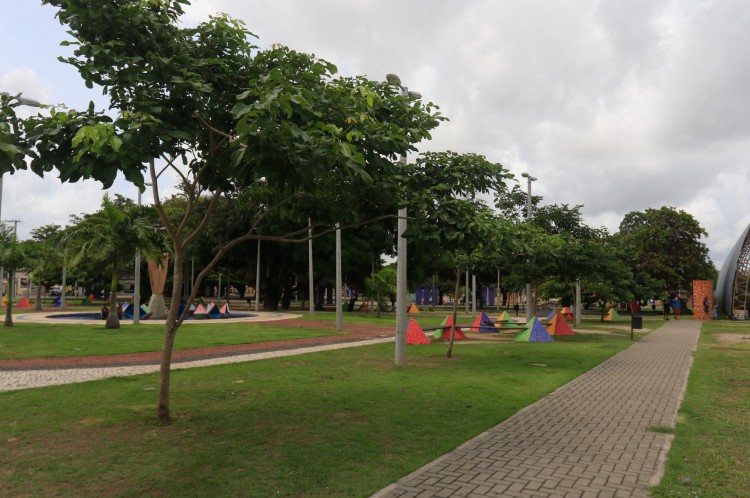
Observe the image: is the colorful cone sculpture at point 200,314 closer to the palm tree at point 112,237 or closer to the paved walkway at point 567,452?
the palm tree at point 112,237

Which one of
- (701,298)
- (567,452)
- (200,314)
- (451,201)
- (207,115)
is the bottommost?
(200,314)

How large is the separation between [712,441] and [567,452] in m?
2.01

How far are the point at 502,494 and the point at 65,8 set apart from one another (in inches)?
261

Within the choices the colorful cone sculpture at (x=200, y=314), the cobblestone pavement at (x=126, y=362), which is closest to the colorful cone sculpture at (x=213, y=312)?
the colorful cone sculpture at (x=200, y=314)

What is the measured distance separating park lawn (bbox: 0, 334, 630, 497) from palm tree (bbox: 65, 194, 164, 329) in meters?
10.9

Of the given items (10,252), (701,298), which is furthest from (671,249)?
(10,252)

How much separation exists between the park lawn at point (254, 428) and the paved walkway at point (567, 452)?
12.3 inches

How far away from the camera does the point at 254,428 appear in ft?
22.3

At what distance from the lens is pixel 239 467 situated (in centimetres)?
531

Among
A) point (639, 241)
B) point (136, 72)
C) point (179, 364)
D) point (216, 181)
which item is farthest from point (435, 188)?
point (639, 241)

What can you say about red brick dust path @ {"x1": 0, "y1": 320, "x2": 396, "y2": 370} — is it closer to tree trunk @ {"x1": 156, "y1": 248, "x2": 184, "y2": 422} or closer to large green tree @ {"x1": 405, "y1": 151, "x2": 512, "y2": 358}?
tree trunk @ {"x1": 156, "y1": 248, "x2": 184, "y2": 422}

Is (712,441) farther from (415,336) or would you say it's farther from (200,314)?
(200,314)

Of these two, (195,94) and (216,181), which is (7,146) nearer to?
(195,94)

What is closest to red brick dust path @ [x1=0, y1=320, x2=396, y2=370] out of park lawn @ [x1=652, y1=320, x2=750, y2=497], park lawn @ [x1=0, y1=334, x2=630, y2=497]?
park lawn @ [x1=0, y1=334, x2=630, y2=497]
